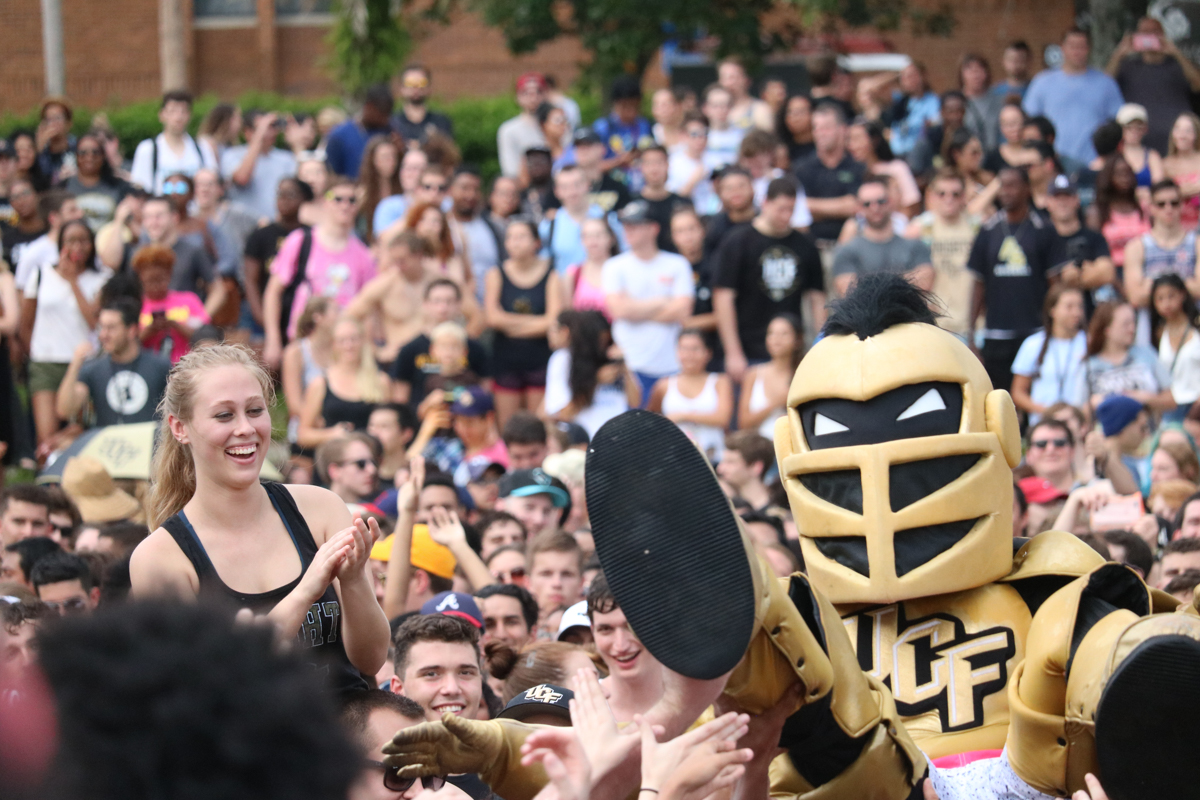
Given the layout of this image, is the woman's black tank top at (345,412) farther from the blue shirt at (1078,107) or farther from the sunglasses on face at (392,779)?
the blue shirt at (1078,107)

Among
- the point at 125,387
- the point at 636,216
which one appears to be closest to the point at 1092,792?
the point at 125,387

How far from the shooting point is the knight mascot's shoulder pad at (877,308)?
3.60 metres

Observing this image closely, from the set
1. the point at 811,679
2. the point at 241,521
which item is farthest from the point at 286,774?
the point at 241,521

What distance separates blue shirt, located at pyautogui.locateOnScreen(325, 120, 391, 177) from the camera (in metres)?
10.7

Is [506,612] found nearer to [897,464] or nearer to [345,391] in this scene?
[897,464]

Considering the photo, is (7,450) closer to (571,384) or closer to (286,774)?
(571,384)

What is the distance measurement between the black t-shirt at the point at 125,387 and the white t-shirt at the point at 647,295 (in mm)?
2690

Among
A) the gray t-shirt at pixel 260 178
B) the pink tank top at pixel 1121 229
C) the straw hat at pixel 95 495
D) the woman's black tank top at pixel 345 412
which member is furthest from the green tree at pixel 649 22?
the straw hat at pixel 95 495

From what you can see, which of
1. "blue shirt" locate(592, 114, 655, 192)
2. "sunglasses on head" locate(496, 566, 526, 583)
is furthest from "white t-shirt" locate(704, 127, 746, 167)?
"sunglasses on head" locate(496, 566, 526, 583)

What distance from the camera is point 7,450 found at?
8.84 metres

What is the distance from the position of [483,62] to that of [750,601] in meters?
20.5

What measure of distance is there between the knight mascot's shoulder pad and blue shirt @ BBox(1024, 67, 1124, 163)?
26.9 feet

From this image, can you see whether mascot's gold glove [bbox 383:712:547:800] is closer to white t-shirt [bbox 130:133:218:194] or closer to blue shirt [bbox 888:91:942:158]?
white t-shirt [bbox 130:133:218:194]

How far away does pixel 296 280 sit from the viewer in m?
9.06
